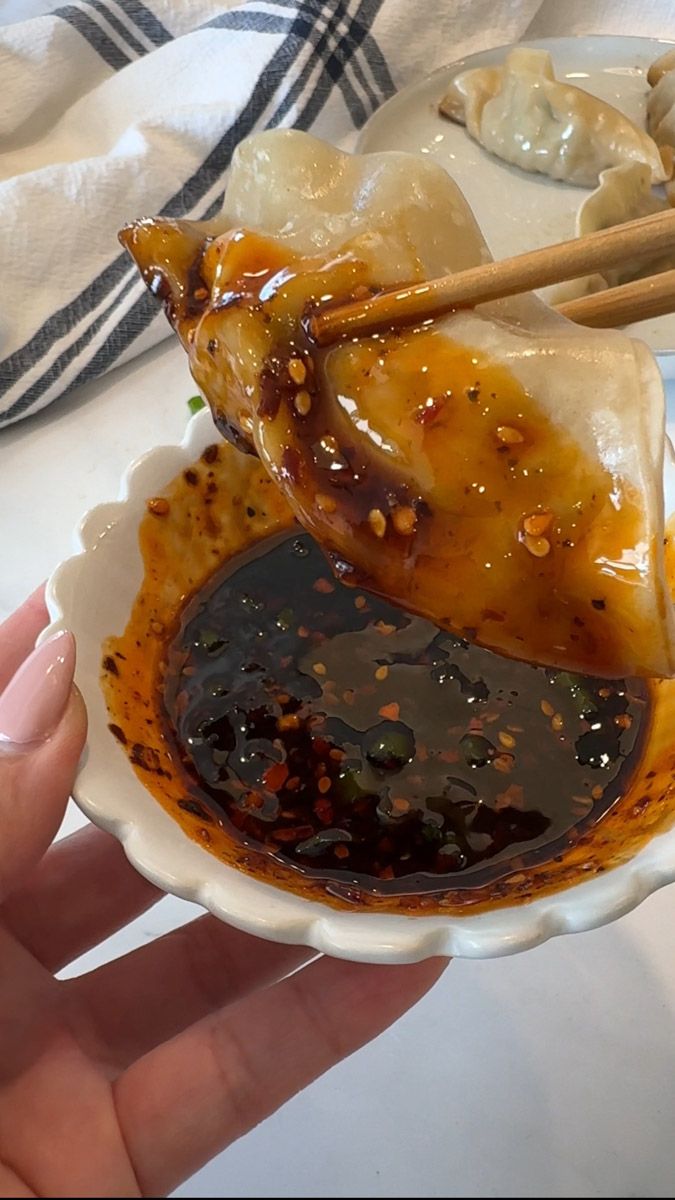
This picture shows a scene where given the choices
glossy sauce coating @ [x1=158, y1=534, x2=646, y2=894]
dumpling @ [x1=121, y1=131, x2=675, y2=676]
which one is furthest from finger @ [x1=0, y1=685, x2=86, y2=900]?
dumpling @ [x1=121, y1=131, x2=675, y2=676]

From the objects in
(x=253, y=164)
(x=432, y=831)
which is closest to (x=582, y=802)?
(x=432, y=831)

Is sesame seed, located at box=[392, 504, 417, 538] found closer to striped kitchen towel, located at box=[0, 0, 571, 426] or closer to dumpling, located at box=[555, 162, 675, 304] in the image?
dumpling, located at box=[555, 162, 675, 304]

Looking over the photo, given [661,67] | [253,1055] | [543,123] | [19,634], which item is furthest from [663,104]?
[253,1055]

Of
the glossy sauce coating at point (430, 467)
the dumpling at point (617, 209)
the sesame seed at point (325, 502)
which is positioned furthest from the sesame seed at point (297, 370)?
the dumpling at point (617, 209)

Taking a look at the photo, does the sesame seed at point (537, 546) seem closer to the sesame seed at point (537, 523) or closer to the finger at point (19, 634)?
the sesame seed at point (537, 523)

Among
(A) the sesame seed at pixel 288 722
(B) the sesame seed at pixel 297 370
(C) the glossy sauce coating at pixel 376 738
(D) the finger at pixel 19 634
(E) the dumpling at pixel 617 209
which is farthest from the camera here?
(E) the dumpling at pixel 617 209
